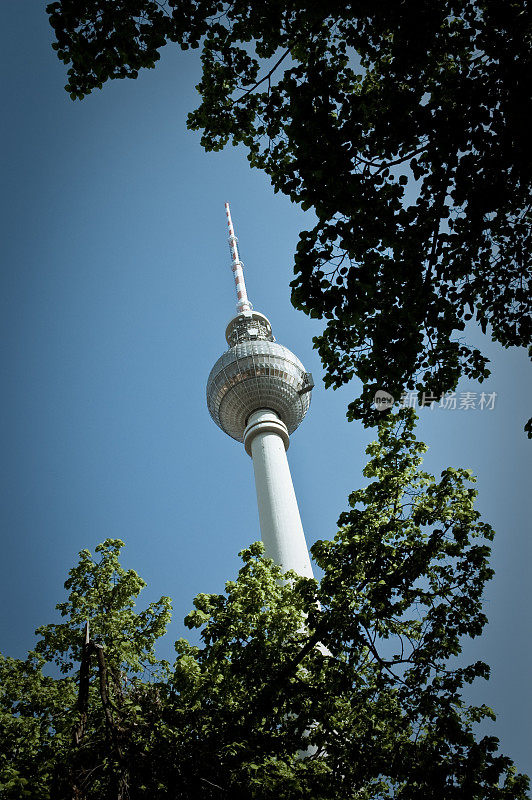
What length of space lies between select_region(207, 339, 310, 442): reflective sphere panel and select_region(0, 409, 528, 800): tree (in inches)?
1194

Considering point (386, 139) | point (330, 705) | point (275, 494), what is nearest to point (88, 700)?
point (330, 705)

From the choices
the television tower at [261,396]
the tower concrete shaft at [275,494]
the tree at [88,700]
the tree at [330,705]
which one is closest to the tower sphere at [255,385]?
the television tower at [261,396]

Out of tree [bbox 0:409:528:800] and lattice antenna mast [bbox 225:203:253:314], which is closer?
tree [bbox 0:409:528:800]

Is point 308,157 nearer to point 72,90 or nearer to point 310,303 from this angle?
point 310,303

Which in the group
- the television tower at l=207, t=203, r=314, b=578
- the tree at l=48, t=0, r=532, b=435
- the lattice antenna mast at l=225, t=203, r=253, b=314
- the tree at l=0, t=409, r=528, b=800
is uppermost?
the lattice antenna mast at l=225, t=203, r=253, b=314

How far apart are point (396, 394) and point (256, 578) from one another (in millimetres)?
7042

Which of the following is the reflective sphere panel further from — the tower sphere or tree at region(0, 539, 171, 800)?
tree at region(0, 539, 171, 800)

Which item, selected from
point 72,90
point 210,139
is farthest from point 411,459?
point 72,90

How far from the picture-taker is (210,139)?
9.00 m

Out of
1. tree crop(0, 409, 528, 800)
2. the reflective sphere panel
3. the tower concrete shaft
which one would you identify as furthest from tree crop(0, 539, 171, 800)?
the reflective sphere panel

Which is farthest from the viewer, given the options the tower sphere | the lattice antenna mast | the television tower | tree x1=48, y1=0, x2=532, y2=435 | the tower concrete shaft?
the lattice antenna mast

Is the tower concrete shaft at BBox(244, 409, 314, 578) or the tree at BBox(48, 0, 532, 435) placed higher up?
the tower concrete shaft at BBox(244, 409, 314, 578)

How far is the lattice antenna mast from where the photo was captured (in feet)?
161

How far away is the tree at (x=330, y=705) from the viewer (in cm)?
779
